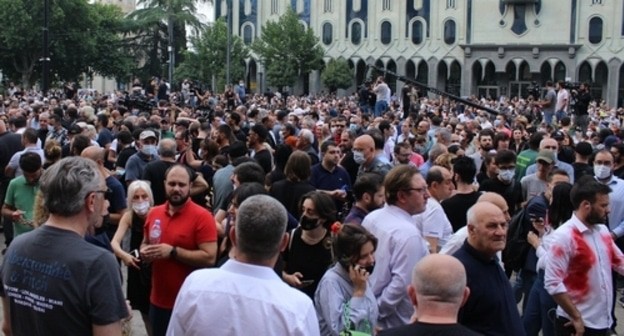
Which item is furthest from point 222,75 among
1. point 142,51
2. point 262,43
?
point 142,51

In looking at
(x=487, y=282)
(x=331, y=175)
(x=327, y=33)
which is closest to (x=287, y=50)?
(x=327, y=33)

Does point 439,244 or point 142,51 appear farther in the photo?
point 142,51

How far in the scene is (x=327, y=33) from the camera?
71.3 m

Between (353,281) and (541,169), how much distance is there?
16.3 feet

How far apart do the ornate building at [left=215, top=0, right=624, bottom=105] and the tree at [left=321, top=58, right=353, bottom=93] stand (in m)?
2.58

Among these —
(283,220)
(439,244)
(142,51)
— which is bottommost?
(439,244)

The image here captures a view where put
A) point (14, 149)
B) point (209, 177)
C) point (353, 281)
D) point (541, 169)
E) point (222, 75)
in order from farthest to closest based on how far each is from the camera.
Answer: point (222, 75) < point (14, 149) < point (209, 177) < point (541, 169) < point (353, 281)

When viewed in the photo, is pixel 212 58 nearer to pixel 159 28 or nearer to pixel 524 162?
pixel 159 28

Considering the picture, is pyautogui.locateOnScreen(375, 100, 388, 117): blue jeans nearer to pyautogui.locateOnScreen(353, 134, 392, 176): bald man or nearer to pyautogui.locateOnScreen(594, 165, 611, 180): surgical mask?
pyautogui.locateOnScreen(353, 134, 392, 176): bald man

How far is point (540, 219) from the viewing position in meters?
7.18

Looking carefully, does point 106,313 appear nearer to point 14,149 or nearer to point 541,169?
point 541,169

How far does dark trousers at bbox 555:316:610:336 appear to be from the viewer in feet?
19.8

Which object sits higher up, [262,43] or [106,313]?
[262,43]

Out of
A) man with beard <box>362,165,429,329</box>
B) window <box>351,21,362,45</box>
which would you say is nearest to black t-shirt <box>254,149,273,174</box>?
man with beard <box>362,165,429,329</box>
